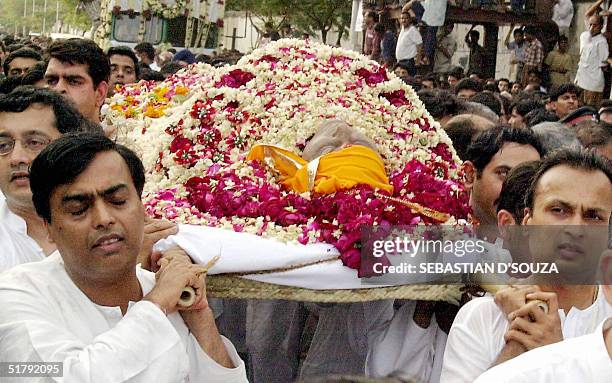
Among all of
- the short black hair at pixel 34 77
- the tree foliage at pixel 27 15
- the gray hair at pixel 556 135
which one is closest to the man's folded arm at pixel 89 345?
the gray hair at pixel 556 135

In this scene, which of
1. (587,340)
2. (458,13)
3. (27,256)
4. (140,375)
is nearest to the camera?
(587,340)

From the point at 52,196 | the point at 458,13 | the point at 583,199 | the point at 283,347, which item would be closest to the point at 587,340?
the point at 583,199

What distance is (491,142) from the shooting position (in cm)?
372

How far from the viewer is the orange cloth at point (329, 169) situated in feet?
12.6

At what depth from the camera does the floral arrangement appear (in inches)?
144

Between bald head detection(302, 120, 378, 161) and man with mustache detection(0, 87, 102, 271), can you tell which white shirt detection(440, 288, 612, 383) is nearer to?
man with mustache detection(0, 87, 102, 271)

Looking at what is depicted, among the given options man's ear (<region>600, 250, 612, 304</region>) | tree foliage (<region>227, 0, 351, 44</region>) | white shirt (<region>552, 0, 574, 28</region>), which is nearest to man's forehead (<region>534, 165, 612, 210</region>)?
man's ear (<region>600, 250, 612, 304</region>)

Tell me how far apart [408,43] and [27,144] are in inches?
424

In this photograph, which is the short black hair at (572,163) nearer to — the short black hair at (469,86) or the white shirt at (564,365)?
the white shirt at (564,365)

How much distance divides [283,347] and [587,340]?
3.00 metres

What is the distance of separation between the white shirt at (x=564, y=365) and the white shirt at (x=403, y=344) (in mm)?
1685

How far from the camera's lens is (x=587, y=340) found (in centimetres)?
176

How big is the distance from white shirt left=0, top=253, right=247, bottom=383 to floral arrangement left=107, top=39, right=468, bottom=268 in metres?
1.23

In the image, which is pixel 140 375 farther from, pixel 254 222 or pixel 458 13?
pixel 458 13
